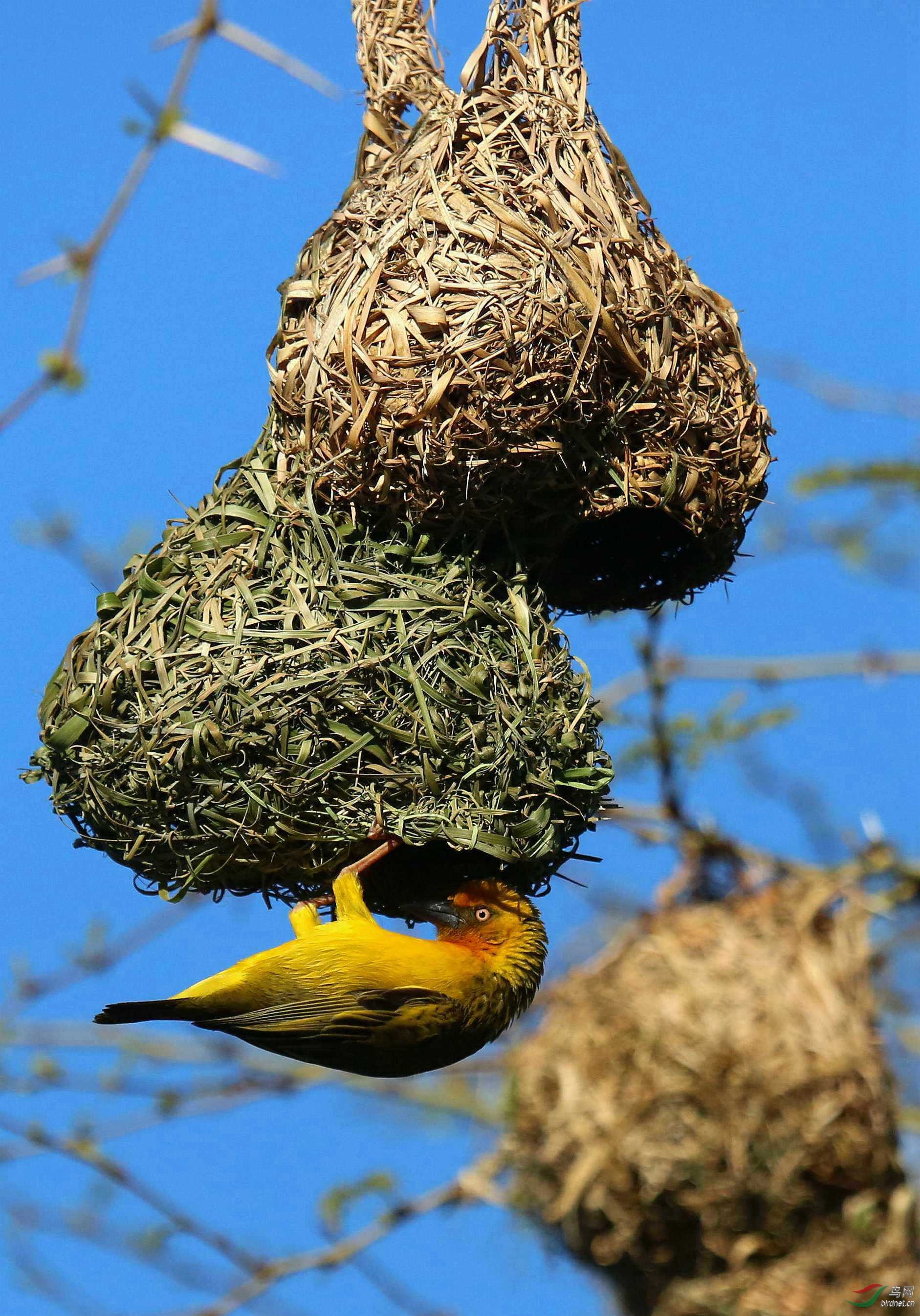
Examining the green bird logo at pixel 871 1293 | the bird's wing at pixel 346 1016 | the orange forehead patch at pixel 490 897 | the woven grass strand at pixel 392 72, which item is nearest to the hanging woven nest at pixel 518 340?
the woven grass strand at pixel 392 72

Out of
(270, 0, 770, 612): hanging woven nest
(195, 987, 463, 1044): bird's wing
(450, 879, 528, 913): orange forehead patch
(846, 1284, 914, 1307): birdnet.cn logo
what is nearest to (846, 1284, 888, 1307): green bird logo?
(846, 1284, 914, 1307): birdnet.cn logo

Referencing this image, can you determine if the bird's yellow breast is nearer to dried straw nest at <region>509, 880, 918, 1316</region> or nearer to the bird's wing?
the bird's wing

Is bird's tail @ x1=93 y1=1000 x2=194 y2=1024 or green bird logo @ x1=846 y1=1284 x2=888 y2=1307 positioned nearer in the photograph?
bird's tail @ x1=93 y1=1000 x2=194 y2=1024

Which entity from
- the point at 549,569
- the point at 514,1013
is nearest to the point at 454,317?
the point at 549,569

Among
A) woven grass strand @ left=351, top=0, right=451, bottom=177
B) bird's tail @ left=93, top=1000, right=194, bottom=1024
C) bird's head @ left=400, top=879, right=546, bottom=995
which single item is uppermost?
woven grass strand @ left=351, top=0, right=451, bottom=177

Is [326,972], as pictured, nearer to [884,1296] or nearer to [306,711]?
[306,711]

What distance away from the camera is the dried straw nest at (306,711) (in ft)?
11.3

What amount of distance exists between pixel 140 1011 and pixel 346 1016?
0.42 m

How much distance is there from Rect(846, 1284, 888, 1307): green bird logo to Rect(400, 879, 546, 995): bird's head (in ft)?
7.02

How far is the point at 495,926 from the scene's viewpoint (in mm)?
3576

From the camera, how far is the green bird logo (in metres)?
5.00

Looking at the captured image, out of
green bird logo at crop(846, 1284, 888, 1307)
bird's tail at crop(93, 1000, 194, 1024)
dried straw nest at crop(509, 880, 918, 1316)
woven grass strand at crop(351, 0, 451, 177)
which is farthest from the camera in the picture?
dried straw nest at crop(509, 880, 918, 1316)

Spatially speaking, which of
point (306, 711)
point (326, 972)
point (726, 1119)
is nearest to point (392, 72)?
point (306, 711)

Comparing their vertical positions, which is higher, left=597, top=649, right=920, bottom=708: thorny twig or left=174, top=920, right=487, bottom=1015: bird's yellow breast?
left=597, top=649, right=920, bottom=708: thorny twig
